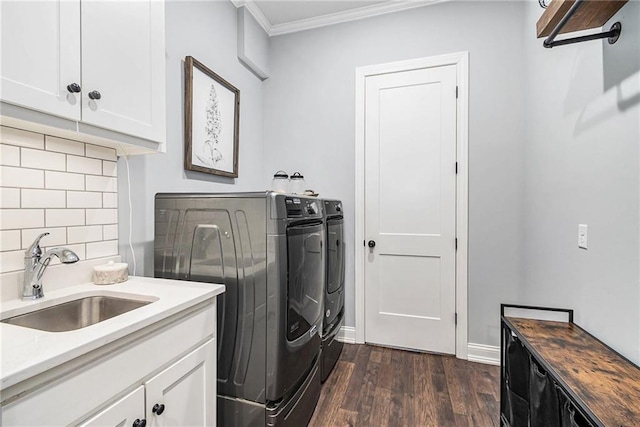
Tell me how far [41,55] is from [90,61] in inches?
6.2

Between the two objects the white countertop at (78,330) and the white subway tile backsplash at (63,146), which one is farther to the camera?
the white subway tile backsplash at (63,146)

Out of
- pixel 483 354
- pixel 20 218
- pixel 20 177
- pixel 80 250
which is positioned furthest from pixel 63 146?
pixel 483 354

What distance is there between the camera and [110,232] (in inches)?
57.8

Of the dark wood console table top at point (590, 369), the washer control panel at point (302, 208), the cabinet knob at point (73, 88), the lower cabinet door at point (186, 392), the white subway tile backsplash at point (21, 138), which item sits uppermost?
the cabinet knob at point (73, 88)

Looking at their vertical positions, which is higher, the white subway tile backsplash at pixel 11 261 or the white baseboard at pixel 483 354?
the white subway tile backsplash at pixel 11 261

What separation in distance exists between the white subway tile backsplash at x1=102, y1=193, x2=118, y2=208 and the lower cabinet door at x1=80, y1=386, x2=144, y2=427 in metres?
0.93

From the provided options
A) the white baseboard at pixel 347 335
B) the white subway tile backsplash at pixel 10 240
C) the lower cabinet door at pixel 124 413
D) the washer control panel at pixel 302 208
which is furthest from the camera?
the white baseboard at pixel 347 335

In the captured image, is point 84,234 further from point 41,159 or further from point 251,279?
point 251,279

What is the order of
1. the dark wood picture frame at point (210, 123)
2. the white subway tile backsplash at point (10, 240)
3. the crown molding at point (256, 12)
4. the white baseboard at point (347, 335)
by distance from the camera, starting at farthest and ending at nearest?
1. the white baseboard at point (347, 335)
2. the crown molding at point (256, 12)
3. the dark wood picture frame at point (210, 123)
4. the white subway tile backsplash at point (10, 240)

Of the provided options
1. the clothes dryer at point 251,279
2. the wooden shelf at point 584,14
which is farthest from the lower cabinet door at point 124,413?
the wooden shelf at point 584,14

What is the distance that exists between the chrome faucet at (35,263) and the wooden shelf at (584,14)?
209 centimetres

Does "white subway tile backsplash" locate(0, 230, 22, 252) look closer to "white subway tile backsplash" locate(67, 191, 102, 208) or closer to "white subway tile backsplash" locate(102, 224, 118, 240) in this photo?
"white subway tile backsplash" locate(67, 191, 102, 208)

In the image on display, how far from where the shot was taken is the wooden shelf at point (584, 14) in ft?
3.63

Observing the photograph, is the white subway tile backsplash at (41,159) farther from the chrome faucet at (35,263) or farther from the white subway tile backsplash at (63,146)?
the chrome faucet at (35,263)
